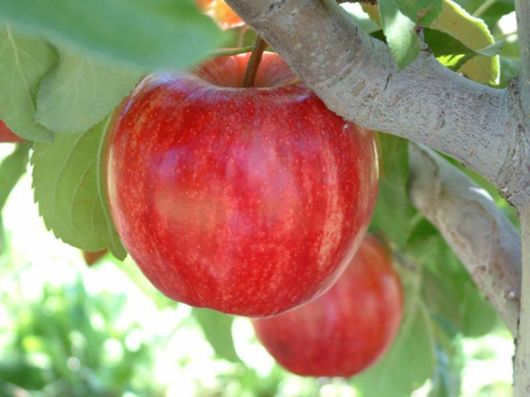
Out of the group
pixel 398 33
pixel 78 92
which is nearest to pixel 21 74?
pixel 78 92

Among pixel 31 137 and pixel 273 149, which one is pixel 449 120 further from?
pixel 31 137

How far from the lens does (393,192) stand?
1.12 m

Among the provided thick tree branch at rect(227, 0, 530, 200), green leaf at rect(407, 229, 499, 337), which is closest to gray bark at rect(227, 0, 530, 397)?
thick tree branch at rect(227, 0, 530, 200)

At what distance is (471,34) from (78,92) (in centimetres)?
32

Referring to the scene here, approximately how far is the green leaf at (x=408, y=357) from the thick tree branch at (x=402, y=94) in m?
0.78

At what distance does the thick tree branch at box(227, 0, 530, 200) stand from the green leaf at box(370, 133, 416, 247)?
8.1 inches

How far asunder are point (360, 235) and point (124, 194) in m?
0.20

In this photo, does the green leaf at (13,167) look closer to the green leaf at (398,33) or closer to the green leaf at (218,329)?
the green leaf at (218,329)

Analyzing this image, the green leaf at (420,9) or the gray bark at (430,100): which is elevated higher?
the green leaf at (420,9)

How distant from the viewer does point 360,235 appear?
82 centimetres

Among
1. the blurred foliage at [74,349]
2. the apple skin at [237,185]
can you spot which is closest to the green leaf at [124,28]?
the apple skin at [237,185]

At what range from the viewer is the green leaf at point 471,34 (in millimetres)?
753

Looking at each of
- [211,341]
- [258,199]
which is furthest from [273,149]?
[211,341]

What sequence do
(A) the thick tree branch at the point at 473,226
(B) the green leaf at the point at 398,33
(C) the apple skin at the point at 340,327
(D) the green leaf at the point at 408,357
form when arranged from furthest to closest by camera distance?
(D) the green leaf at the point at 408,357
(C) the apple skin at the point at 340,327
(A) the thick tree branch at the point at 473,226
(B) the green leaf at the point at 398,33
